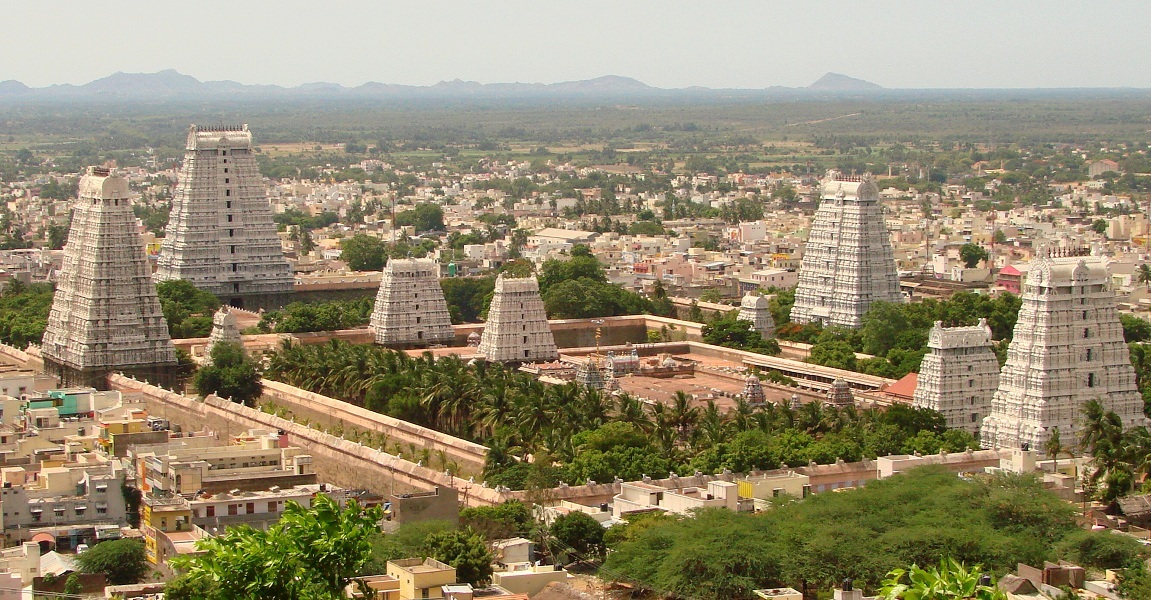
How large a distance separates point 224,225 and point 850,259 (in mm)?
27214

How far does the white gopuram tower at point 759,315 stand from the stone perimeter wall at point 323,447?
23400 millimetres

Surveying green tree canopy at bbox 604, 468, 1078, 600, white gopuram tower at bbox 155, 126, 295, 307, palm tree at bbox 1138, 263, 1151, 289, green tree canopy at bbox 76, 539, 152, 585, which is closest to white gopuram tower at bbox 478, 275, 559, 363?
white gopuram tower at bbox 155, 126, 295, 307

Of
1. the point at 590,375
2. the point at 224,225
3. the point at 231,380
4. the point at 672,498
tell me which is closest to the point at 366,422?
the point at 231,380

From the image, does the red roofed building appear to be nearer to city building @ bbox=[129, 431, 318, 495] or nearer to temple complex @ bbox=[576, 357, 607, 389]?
temple complex @ bbox=[576, 357, 607, 389]

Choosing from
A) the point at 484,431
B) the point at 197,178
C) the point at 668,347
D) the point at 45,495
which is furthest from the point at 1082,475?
the point at 197,178

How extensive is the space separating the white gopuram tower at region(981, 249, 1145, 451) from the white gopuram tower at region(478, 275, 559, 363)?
1986 cm

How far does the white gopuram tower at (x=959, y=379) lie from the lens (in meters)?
65.8

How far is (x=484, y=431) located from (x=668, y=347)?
2124 centimetres

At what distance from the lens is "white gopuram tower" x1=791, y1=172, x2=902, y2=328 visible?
9050 centimetres

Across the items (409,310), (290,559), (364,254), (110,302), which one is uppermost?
(290,559)

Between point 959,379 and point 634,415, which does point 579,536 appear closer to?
point 634,415

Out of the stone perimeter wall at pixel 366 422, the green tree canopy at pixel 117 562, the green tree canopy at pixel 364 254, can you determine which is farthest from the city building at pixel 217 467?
the green tree canopy at pixel 364 254

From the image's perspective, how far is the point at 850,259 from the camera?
91125 mm

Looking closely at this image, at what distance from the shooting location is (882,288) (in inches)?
3575
